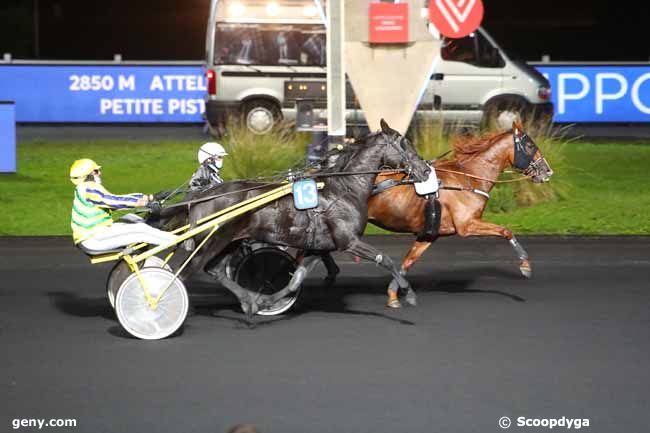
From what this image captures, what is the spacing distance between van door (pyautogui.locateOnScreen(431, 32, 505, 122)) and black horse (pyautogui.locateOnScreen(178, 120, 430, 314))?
1257 centimetres

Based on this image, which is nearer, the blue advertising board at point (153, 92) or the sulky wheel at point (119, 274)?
the sulky wheel at point (119, 274)

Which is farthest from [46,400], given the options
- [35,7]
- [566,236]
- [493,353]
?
[35,7]

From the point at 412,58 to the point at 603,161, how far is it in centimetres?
605

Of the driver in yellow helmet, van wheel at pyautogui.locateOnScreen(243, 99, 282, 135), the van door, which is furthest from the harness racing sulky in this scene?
van wheel at pyautogui.locateOnScreen(243, 99, 282, 135)

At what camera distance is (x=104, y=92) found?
26.0 metres

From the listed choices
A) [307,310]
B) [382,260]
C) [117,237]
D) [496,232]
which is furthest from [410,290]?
[117,237]

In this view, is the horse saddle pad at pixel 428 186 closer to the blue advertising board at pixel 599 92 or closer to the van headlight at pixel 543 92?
the van headlight at pixel 543 92

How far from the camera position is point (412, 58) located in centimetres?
1611

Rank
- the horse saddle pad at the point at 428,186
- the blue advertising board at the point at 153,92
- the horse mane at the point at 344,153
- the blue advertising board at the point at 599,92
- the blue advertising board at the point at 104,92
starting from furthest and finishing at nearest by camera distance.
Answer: the blue advertising board at the point at 104,92
the blue advertising board at the point at 153,92
the blue advertising board at the point at 599,92
the horse saddle pad at the point at 428,186
the horse mane at the point at 344,153

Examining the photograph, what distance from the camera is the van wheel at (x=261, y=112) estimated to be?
2333 centimetres

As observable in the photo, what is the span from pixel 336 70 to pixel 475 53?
28.7 feet

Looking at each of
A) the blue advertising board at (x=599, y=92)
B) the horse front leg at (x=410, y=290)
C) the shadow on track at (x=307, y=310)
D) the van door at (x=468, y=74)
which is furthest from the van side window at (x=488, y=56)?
the horse front leg at (x=410, y=290)

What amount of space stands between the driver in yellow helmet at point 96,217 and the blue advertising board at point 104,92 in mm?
16475

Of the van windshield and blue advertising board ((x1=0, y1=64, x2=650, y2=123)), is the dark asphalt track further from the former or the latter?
blue advertising board ((x1=0, y1=64, x2=650, y2=123))
